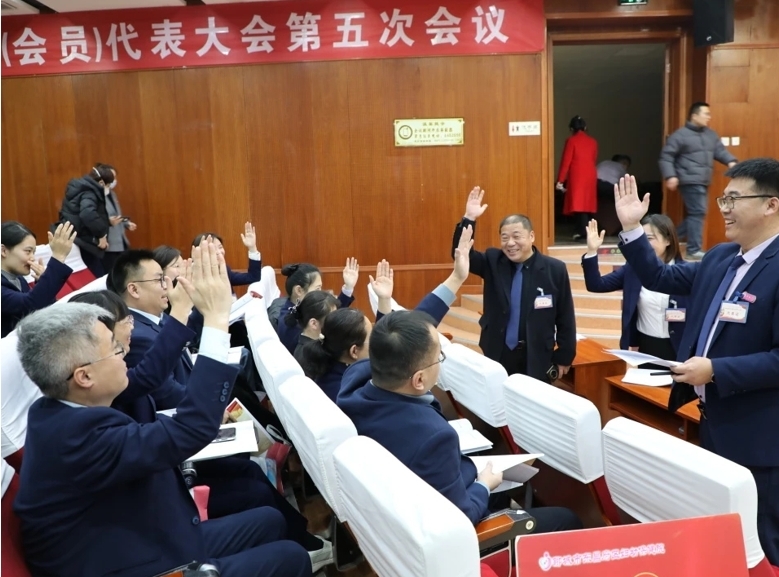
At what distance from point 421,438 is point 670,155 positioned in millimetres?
5340

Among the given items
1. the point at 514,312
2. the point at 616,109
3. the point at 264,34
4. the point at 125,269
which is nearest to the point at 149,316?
the point at 125,269

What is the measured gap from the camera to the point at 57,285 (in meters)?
3.30

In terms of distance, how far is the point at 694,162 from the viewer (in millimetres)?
5879

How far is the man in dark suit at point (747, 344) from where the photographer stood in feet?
5.78

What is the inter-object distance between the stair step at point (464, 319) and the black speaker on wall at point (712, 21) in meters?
3.45

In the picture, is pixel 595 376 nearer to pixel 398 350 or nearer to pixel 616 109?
pixel 398 350

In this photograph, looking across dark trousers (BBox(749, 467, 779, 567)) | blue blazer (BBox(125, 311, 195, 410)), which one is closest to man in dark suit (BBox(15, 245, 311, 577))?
blue blazer (BBox(125, 311, 195, 410))

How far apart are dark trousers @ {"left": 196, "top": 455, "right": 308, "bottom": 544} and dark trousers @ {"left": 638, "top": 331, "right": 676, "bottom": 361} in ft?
6.94

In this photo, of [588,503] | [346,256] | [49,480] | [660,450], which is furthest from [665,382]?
[346,256]

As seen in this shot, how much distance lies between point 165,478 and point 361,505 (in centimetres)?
55

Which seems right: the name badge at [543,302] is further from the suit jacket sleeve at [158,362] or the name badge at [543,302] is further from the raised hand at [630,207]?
the suit jacket sleeve at [158,362]

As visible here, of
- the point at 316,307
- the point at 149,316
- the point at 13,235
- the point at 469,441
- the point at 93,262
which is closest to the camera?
the point at 469,441

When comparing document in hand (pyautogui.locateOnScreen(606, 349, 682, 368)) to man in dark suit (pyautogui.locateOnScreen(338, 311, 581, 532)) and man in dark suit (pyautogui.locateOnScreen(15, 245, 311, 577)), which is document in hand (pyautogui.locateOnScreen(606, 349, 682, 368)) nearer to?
man in dark suit (pyautogui.locateOnScreen(338, 311, 581, 532))

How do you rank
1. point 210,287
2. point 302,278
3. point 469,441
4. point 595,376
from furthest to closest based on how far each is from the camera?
point 302,278 → point 595,376 → point 469,441 → point 210,287
